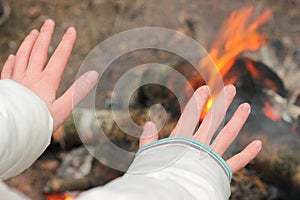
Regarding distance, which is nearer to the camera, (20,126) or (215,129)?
(20,126)

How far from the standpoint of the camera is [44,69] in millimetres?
1146

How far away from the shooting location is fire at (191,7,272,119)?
1766 mm

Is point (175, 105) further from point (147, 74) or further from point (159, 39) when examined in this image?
point (159, 39)

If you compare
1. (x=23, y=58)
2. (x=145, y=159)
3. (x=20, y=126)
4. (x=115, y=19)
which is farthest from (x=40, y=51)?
(x=115, y=19)

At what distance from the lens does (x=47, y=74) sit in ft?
3.70

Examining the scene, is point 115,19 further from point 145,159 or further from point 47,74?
point 145,159

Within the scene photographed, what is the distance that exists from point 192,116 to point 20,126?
350 mm

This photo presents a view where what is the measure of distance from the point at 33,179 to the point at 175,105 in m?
0.59

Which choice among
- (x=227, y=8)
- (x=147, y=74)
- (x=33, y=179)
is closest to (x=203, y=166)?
(x=147, y=74)

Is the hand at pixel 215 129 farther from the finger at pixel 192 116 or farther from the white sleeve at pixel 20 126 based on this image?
the white sleeve at pixel 20 126

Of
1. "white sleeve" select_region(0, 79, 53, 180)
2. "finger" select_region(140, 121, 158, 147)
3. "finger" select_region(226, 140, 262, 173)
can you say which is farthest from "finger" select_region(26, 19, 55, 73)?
"finger" select_region(226, 140, 262, 173)

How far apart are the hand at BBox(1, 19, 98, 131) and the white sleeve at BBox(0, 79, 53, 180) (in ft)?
0.20

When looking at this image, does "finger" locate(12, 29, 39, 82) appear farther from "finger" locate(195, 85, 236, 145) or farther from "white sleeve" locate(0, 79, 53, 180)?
"finger" locate(195, 85, 236, 145)

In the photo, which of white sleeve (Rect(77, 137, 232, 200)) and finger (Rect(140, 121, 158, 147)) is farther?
finger (Rect(140, 121, 158, 147))
